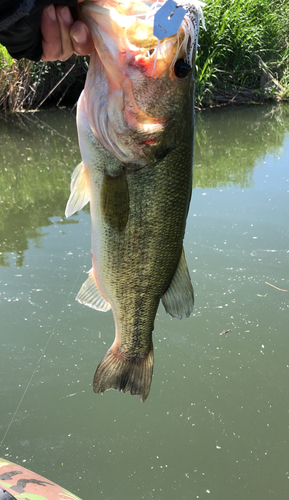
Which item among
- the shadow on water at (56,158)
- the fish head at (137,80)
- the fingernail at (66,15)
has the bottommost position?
the shadow on water at (56,158)

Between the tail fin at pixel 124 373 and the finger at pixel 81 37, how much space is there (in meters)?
1.21

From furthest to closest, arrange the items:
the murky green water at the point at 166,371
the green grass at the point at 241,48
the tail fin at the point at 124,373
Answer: the green grass at the point at 241,48 < the murky green water at the point at 166,371 < the tail fin at the point at 124,373

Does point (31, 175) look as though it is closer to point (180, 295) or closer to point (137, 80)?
point (180, 295)

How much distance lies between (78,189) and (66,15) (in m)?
0.55

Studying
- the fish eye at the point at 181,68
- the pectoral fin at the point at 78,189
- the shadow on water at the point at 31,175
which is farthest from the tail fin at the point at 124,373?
the shadow on water at the point at 31,175

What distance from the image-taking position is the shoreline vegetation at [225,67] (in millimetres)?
10266

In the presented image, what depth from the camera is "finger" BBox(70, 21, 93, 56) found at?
1.20 meters

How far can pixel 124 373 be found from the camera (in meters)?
1.81

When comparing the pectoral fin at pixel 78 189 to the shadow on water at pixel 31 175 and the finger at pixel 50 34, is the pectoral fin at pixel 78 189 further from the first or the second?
the shadow on water at pixel 31 175

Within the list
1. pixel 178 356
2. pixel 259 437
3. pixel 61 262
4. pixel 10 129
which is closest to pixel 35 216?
pixel 61 262

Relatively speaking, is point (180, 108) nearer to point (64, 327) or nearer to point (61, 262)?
point (64, 327)

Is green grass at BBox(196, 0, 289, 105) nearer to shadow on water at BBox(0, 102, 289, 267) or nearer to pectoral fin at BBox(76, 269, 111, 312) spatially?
shadow on water at BBox(0, 102, 289, 267)

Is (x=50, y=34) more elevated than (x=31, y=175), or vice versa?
(x=50, y=34)

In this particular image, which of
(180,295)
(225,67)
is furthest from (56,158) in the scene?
(225,67)
